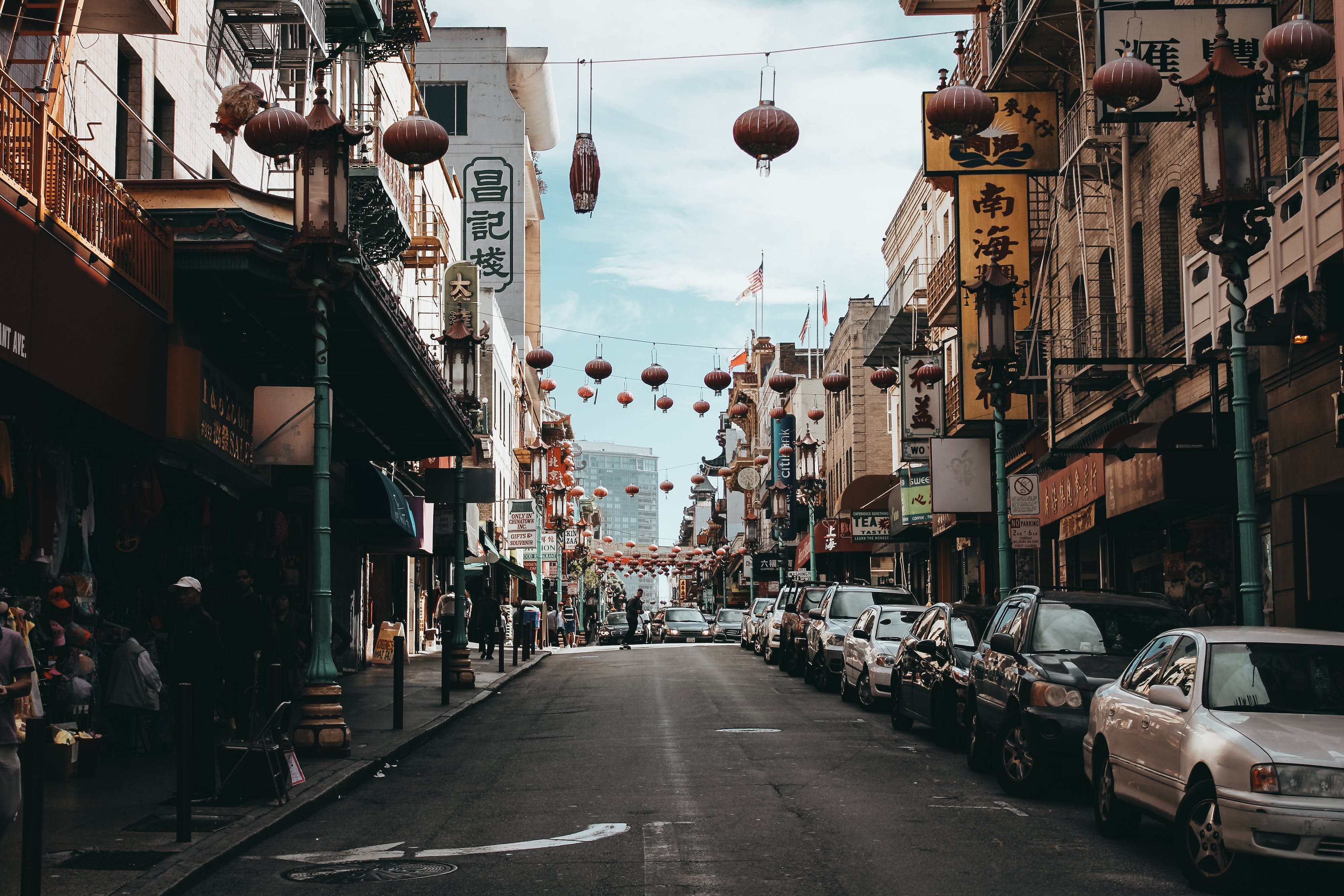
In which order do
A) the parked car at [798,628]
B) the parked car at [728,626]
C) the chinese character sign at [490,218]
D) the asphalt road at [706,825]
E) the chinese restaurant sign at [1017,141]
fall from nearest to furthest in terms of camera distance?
1. the asphalt road at [706,825]
2. the chinese restaurant sign at [1017,141]
3. the parked car at [798,628]
4. the parked car at [728,626]
5. the chinese character sign at [490,218]

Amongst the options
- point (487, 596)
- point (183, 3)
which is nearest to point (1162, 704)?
point (183, 3)

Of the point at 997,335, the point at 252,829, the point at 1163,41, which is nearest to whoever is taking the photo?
the point at 252,829

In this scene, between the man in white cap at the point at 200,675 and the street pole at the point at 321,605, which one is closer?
the man in white cap at the point at 200,675

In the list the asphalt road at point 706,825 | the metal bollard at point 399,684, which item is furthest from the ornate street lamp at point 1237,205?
the metal bollard at point 399,684

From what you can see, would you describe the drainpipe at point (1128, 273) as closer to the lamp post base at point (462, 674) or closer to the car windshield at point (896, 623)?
the car windshield at point (896, 623)

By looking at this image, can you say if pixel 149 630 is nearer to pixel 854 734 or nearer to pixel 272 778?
pixel 272 778

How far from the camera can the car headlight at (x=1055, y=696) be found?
38.3 ft

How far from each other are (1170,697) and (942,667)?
24.0 feet

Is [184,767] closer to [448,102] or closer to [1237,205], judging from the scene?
[1237,205]

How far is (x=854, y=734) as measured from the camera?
17.5 metres

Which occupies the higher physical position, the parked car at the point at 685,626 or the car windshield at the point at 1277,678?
the car windshield at the point at 1277,678

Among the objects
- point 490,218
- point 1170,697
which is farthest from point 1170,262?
point 490,218

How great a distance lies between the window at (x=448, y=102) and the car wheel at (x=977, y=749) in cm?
6037

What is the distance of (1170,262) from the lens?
74.9ft
